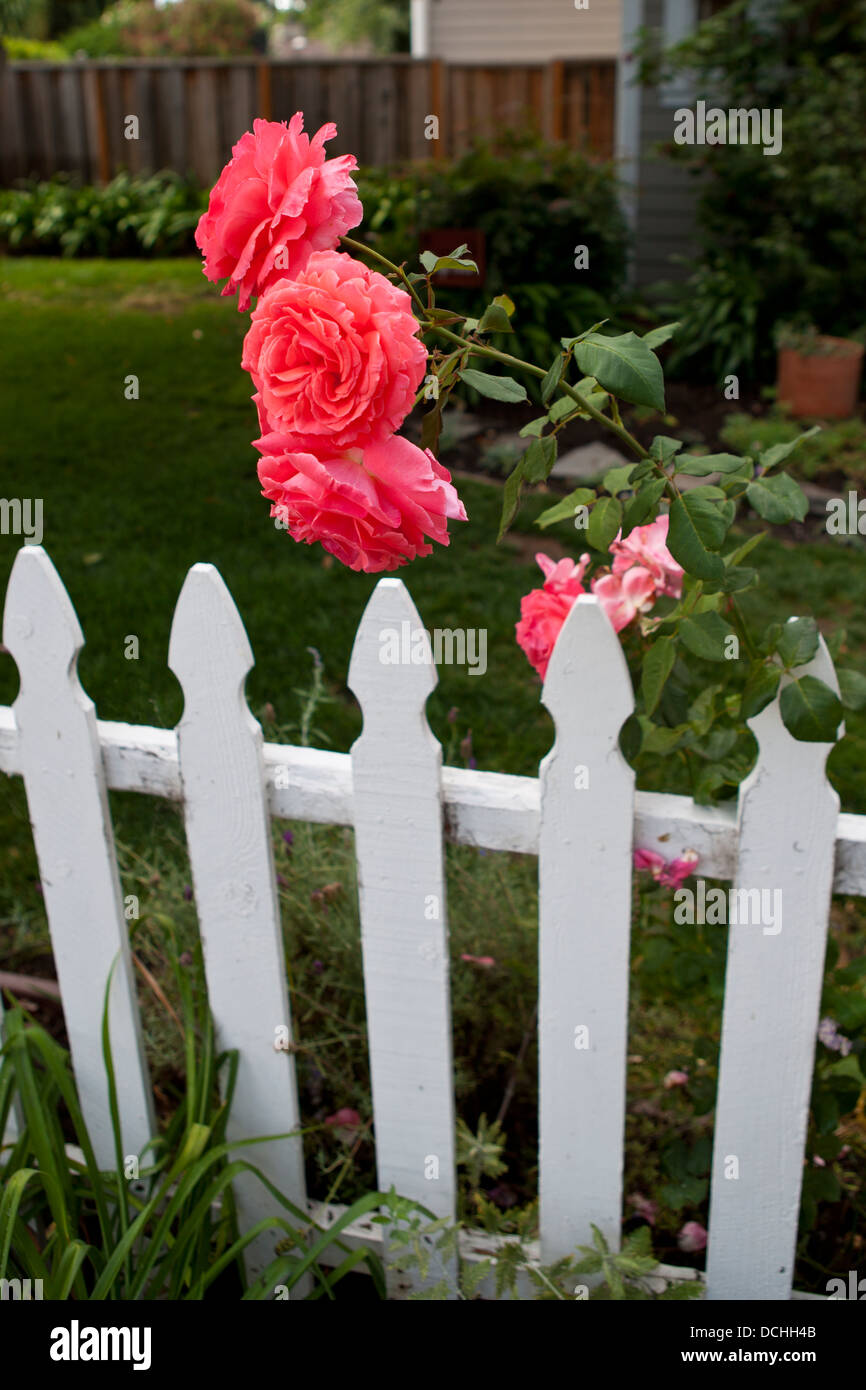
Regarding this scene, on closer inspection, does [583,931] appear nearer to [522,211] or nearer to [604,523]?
[604,523]

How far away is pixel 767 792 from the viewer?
50.7 inches

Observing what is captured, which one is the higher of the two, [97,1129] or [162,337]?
[162,337]

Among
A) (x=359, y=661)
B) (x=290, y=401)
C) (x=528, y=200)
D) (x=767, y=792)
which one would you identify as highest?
(x=528, y=200)

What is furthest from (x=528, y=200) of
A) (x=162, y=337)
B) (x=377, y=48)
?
(x=377, y=48)

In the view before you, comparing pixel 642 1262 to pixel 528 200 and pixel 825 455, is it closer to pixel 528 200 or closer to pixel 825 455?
pixel 825 455

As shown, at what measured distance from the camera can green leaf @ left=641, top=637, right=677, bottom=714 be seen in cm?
126

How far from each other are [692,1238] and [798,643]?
0.99 metres

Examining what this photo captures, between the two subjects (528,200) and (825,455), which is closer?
(825,455)

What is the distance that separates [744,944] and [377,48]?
3071 centimetres

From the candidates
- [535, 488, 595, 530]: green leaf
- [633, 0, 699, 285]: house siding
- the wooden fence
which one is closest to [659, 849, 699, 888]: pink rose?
[535, 488, 595, 530]: green leaf

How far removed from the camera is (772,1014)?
4.59 feet

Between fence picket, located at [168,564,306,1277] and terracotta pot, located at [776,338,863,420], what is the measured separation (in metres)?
4.91

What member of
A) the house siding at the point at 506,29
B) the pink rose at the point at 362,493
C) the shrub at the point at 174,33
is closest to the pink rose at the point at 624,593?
the pink rose at the point at 362,493

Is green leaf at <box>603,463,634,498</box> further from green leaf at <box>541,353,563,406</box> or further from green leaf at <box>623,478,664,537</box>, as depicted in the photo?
green leaf at <box>541,353,563,406</box>
